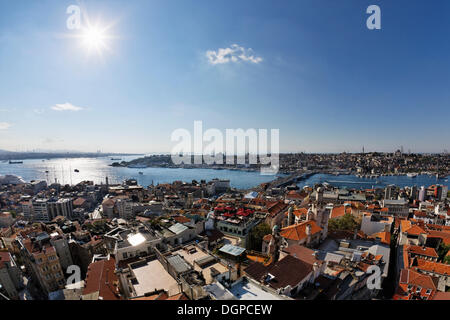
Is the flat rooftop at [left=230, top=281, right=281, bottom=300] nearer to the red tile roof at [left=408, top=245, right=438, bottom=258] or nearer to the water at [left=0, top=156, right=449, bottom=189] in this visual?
the red tile roof at [left=408, top=245, right=438, bottom=258]

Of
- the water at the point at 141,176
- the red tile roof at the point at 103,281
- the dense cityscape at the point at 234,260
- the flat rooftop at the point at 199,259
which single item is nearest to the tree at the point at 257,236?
the dense cityscape at the point at 234,260

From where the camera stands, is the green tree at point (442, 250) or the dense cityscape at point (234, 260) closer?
the dense cityscape at point (234, 260)

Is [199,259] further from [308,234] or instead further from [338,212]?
[338,212]

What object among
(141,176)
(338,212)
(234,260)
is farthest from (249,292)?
(141,176)

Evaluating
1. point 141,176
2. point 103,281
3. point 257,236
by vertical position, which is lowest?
point 141,176

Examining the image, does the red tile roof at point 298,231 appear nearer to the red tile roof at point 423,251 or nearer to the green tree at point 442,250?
the red tile roof at point 423,251

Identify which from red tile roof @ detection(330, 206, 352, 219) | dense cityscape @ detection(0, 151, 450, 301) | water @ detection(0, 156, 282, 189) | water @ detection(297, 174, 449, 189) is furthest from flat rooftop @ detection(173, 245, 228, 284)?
water @ detection(297, 174, 449, 189)
